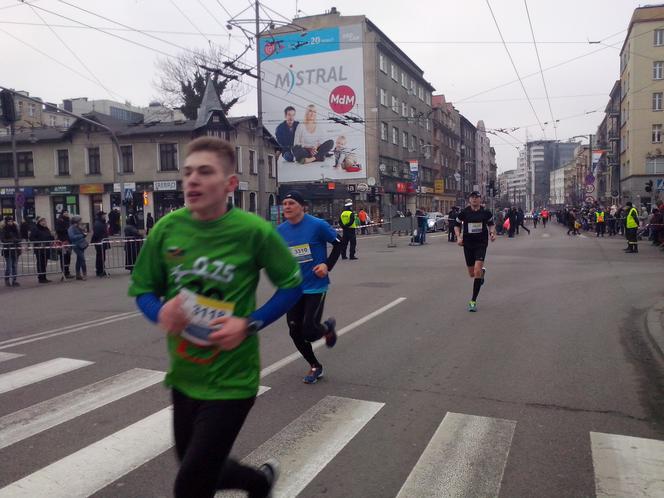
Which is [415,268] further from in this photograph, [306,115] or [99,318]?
[306,115]

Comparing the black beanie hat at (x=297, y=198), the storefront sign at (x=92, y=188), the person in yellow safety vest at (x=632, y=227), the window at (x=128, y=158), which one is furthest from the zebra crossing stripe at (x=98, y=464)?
the storefront sign at (x=92, y=188)

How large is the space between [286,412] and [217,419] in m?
2.55

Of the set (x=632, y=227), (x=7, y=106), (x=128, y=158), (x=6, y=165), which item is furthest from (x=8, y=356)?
(x=6, y=165)

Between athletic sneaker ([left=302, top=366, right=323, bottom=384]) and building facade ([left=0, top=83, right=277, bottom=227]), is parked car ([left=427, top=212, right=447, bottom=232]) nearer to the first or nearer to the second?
building facade ([left=0, top=83, right=277, bottom=227])

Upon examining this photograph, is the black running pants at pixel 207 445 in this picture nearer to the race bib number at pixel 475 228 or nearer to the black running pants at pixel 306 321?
the black running pants at pixel 306 321

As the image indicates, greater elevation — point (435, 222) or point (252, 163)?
point (252, 163)

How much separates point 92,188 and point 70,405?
131 ft

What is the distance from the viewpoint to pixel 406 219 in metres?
29.7

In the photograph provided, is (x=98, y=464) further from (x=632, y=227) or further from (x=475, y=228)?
(x=632, y=227)

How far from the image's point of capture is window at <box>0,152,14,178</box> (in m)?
43.8

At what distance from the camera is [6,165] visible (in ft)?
145

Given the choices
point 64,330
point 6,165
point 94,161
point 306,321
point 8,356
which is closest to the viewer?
point 306,321

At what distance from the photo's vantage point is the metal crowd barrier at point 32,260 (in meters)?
14.8

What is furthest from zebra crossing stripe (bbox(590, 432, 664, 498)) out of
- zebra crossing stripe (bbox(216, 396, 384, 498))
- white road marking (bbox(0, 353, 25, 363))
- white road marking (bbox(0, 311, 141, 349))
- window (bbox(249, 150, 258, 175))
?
window (bbox(249, 150, 258, 175))
